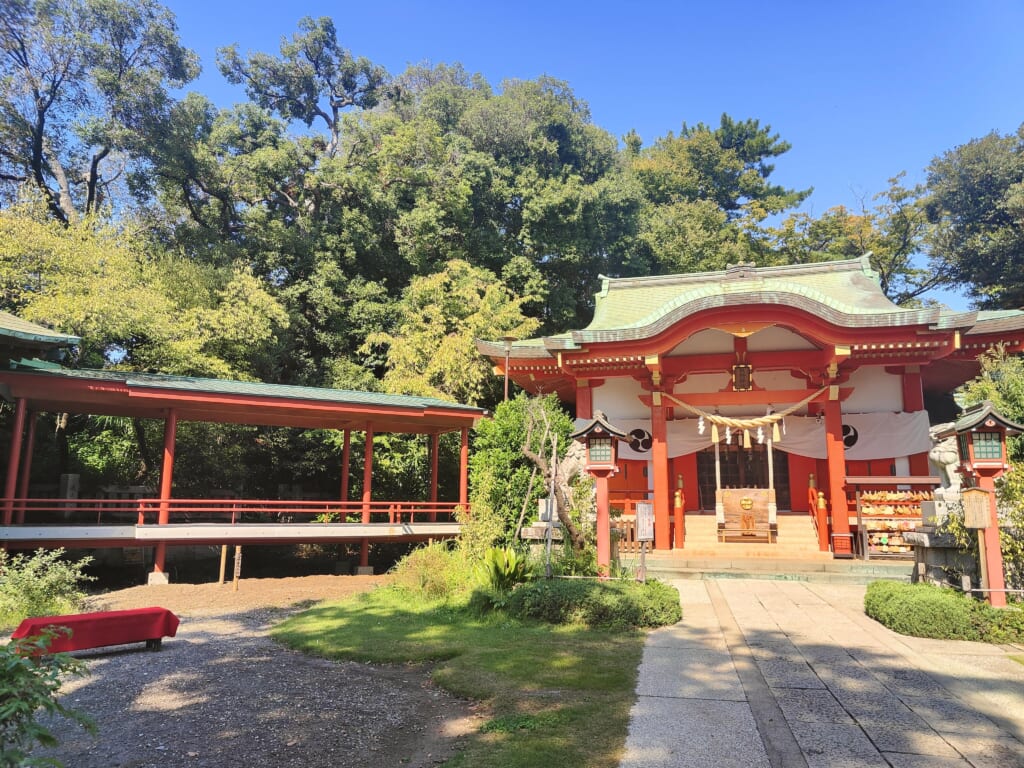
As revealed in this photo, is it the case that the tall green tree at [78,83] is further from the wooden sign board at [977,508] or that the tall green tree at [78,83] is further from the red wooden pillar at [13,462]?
the wooden sign board at [977,508]

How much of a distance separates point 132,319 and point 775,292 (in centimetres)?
1487

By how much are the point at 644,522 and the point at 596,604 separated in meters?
1.95

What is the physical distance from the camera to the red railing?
1245 centimetres

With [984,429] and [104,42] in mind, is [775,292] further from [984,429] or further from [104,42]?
[104,42]

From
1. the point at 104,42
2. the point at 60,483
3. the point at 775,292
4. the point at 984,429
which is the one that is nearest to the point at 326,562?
the point at 60,483

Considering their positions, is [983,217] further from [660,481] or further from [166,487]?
[166,487]

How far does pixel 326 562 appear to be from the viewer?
1717cm

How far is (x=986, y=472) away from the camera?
7816 millimetres

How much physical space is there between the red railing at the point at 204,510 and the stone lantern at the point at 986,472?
10.2 metres

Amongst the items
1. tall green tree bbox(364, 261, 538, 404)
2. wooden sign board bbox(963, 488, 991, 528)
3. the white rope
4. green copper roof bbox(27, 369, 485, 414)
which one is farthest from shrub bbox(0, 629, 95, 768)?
tall green tree bbox(364, 261, 538, 404)

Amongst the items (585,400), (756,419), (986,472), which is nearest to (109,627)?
(986,472)

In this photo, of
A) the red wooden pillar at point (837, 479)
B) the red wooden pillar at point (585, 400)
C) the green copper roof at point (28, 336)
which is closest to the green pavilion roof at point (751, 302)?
the red wooden pillar at point (585, 400)

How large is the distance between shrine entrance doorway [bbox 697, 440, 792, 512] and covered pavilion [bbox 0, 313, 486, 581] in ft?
20.4

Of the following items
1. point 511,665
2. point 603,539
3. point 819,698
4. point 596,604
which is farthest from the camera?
point 603,539
